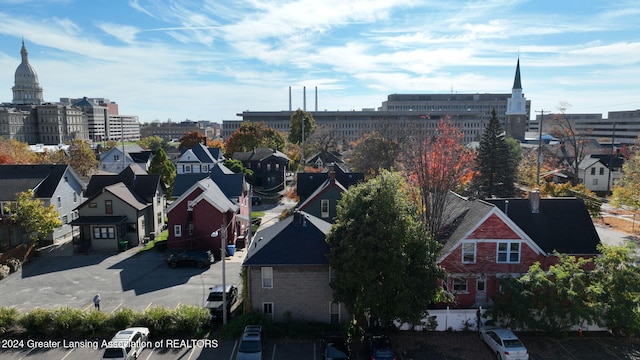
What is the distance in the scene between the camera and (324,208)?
39.6 meters

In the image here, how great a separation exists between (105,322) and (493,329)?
20.9 metres

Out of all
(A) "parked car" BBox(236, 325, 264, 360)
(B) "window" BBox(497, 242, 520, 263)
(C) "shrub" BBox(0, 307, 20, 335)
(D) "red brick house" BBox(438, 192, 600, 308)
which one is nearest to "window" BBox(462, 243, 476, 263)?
(D) "red brick house" BBox(438, 192, 600, 308)

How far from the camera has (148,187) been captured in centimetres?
4597

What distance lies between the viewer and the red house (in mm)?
38688

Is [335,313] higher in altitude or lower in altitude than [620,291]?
lower

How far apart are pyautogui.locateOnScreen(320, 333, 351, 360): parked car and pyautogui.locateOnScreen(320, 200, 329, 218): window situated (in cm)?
1798

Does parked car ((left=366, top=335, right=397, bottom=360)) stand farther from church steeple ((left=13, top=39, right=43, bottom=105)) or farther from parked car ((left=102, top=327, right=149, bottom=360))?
church steeple ((left=13, top=39, right=43, bottom=105))

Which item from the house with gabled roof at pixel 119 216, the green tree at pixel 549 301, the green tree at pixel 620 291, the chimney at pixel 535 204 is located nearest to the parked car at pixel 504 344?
the green tree at pixel 549 301

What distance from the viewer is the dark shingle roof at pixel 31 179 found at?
42281mm

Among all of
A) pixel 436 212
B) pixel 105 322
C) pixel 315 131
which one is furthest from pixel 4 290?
pixel 315 131

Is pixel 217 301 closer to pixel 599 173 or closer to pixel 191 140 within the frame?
pixel 599 173

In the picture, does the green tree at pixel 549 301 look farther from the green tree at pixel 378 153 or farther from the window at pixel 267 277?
the green tree at pixel 378 153

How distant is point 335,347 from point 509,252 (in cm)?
1230

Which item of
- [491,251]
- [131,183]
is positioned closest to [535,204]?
[491,251]
